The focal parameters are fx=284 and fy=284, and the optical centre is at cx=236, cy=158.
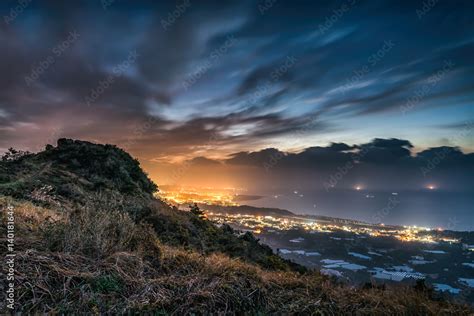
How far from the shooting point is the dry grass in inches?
154

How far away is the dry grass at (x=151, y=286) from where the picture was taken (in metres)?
3.90

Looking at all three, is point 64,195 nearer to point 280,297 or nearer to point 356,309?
point 280,297

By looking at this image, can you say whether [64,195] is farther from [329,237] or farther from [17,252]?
[329,237]

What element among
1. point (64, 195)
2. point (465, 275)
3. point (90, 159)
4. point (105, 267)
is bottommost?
point (465, 275)

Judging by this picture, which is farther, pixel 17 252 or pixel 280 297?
pixel 280 297

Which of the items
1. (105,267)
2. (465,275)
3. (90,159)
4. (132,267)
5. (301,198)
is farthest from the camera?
(301,198)

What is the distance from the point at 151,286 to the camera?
14.7ft

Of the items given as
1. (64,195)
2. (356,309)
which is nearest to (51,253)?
(356,309)

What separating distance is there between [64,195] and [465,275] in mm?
26479

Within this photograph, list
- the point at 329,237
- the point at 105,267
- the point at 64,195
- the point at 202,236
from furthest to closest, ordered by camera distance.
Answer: the point at 329,237 → the point at 202,236 → the point at 64,195 → the point at 105,267

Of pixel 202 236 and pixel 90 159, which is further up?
pixel 90 159

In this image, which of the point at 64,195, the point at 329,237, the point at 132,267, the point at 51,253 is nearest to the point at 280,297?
the point at 132,267

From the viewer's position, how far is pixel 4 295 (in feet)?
11.7

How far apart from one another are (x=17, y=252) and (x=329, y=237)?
116 ft
